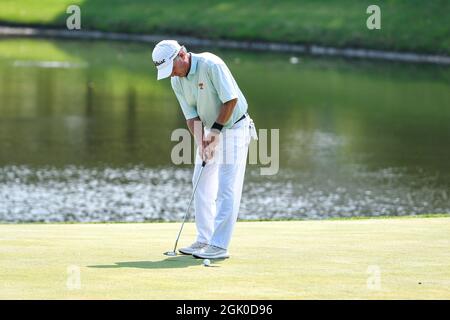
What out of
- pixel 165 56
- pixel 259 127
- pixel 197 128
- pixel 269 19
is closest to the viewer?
pixel 165 56

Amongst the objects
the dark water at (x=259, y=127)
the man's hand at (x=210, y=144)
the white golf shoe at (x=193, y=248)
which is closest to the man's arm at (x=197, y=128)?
the man's hand at (x=210, y=144)

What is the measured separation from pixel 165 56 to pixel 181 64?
199mm

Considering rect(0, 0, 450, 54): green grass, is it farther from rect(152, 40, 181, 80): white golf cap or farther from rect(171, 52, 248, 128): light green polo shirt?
rect(152, 40, 181, 80): white golf cap

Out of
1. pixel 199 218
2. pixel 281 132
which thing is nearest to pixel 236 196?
pixel 199 218

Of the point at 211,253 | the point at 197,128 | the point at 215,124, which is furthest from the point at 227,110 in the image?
the point at 211,253

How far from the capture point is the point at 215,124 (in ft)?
31.4

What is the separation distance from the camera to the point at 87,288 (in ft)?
26.4

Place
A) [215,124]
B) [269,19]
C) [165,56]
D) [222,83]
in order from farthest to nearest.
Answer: [269,19] → [215,124] → [222,83] → [165,56]

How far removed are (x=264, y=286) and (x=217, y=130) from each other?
5.85ft

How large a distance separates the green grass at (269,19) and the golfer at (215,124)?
6059 centimetres

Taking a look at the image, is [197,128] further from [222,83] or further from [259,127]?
[259,127]

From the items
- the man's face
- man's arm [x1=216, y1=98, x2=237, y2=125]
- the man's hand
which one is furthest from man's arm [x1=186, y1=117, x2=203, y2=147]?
the man's face

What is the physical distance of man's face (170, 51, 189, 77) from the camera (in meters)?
9.50
